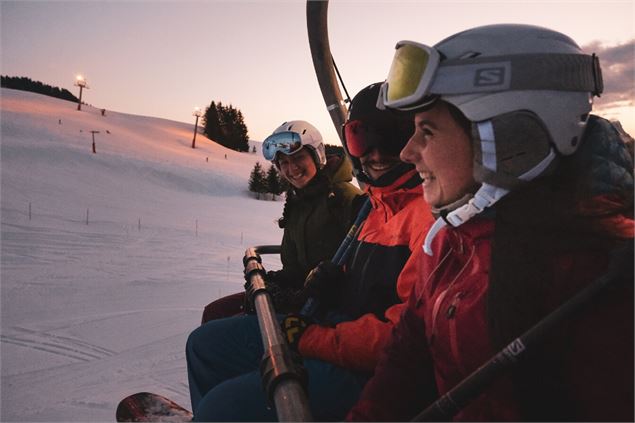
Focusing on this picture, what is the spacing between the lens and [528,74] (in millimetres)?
1281

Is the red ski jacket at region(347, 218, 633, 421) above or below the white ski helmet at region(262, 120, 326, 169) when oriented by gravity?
below

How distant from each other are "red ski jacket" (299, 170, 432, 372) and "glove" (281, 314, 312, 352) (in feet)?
0.11

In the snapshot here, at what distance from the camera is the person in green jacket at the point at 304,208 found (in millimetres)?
3301

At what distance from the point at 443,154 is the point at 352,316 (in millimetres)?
1271

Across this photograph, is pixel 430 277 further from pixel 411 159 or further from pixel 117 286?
pixel 117 286

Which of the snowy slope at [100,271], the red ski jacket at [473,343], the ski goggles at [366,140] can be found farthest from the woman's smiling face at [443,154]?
the snowy slope at [100,271]

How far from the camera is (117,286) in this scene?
7.36 m

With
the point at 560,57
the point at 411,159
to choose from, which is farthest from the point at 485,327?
the point at 560,57

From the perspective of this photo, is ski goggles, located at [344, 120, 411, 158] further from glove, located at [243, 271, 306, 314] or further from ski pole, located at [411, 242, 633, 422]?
ski pole, located at [411, 242, 633, 422]

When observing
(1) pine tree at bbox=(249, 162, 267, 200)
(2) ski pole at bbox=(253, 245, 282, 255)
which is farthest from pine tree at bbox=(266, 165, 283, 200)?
(2) ski pole at bbox=(253, 245, 282, 255)

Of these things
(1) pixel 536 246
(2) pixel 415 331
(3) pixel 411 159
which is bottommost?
(2) pixel 415 331

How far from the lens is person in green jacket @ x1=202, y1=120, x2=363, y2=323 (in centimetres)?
330

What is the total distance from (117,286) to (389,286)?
6.65m

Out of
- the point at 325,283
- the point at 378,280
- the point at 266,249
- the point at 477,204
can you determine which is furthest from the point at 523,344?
the point at 266,249
